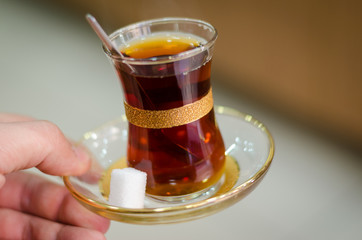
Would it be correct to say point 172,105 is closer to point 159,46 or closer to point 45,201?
point 159,46

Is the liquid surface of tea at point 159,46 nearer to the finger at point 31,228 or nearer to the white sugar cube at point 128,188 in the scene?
the white sugar cube at point 128,188

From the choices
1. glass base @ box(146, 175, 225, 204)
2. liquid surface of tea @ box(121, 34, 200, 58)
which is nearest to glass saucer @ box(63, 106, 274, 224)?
glass base @ box(146, 175, 225, 204)

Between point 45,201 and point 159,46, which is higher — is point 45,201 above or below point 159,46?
below

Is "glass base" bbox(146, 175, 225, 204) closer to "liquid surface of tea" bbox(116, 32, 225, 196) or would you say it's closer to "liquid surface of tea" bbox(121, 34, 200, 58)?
"liquid surface of tea" bbox(116, 32, 225, 196)

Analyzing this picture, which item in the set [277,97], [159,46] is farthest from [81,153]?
[277,97]

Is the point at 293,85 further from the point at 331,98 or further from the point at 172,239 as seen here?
the point at 172,239

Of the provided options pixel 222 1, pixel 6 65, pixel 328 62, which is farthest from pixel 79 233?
pixel 6 65
